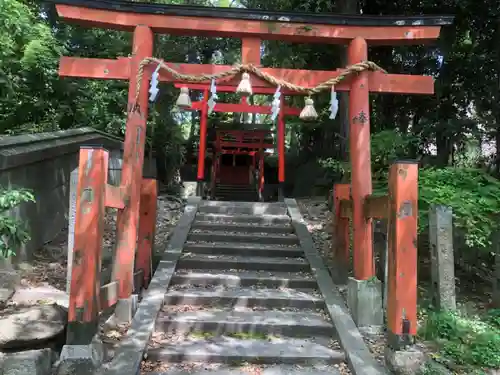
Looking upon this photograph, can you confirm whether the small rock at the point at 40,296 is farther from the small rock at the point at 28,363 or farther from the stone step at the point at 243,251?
the stone step at the point at 243,251

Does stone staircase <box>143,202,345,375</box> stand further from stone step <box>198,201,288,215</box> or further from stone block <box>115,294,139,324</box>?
stone step <box>198,201,288,215</box>

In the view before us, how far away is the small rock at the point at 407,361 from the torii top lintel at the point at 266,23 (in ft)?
11.6

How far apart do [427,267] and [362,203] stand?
6.13ft

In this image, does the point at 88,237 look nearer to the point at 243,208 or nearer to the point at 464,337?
the point at 464,337

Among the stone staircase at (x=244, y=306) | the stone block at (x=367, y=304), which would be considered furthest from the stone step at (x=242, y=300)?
the stone block at (x=367, y=304)

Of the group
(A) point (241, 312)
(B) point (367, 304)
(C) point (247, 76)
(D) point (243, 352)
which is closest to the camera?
(D) point (243, 352)

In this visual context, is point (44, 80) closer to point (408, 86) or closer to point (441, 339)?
point (408, 86)

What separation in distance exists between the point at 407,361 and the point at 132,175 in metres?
3.33

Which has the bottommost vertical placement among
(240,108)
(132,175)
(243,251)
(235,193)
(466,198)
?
(243,251)

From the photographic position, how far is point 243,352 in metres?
3.91

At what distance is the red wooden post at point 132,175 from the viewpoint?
14.8 ft

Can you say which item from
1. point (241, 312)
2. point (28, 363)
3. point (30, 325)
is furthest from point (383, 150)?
point (28, 363)

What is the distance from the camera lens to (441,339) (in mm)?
4031

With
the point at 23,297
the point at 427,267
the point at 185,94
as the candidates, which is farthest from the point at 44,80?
the point at 427,267
